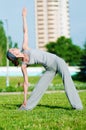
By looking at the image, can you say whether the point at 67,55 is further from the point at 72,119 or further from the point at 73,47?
the point at 72,119

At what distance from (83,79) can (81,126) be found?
4845cm

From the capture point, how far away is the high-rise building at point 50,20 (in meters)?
153

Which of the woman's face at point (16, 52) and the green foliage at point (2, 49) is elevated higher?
the woman's face at point (16, 52)

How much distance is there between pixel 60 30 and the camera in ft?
498

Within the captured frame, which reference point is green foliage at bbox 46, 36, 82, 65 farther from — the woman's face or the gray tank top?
the woman's face

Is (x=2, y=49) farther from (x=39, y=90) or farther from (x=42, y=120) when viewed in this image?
(x=42, y=120)

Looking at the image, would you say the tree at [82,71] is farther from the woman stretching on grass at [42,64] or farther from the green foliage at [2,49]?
the woman stretching on grass at [42,64]

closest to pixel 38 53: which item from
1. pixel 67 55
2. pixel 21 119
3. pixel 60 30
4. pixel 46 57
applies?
pixel 46 57

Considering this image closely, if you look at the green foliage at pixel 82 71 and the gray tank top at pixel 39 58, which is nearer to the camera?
the gray tank top at pixel 39 58

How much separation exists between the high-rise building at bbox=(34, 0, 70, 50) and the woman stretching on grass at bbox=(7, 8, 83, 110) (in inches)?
5505

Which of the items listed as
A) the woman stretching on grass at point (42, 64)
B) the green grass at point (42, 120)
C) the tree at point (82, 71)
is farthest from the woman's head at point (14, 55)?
the tree at point (82, 71)

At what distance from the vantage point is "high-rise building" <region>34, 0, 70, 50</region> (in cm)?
15300

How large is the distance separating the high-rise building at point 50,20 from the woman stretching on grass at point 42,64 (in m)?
140

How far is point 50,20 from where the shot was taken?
155250mm
